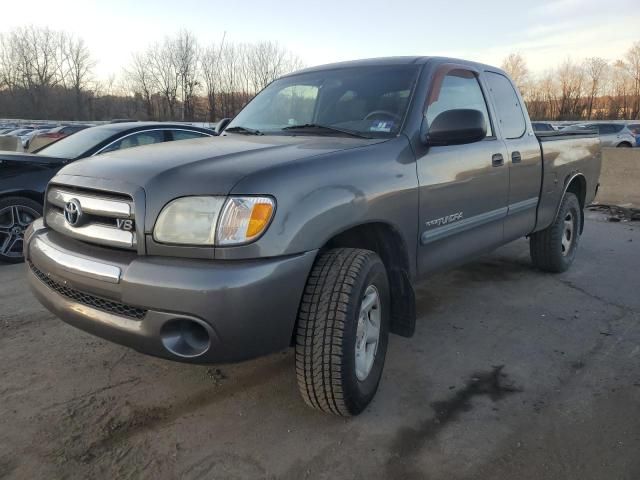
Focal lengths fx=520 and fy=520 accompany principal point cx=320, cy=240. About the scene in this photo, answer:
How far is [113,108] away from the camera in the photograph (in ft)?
216

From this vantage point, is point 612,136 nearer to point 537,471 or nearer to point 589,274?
point 589,274

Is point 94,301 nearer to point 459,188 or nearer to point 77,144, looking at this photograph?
point 459,188

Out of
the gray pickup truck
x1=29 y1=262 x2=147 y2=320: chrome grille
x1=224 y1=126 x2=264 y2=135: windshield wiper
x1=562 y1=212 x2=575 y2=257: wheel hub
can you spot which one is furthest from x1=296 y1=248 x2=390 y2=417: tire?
x1=562 y1=212 x2=575 y2=257: wheel hub

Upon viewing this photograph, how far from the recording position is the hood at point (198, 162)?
2158 millimetres

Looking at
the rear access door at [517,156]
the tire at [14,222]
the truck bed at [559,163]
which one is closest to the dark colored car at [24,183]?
the tire at [14,222]

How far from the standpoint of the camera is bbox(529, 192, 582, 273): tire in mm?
4875

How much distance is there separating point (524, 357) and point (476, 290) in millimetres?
1417

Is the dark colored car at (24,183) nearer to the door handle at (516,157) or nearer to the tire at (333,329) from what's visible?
the door handle at (516,157)

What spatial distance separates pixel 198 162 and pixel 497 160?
222 centimetres

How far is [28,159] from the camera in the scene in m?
5.56

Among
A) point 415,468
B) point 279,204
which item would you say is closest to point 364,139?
point 279,204

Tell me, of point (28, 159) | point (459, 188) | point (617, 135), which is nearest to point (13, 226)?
point (28, 159)

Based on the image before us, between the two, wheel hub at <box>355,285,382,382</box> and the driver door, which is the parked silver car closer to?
the driver door

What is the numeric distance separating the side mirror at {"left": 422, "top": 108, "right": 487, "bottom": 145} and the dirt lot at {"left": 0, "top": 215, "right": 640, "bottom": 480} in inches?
53.5
